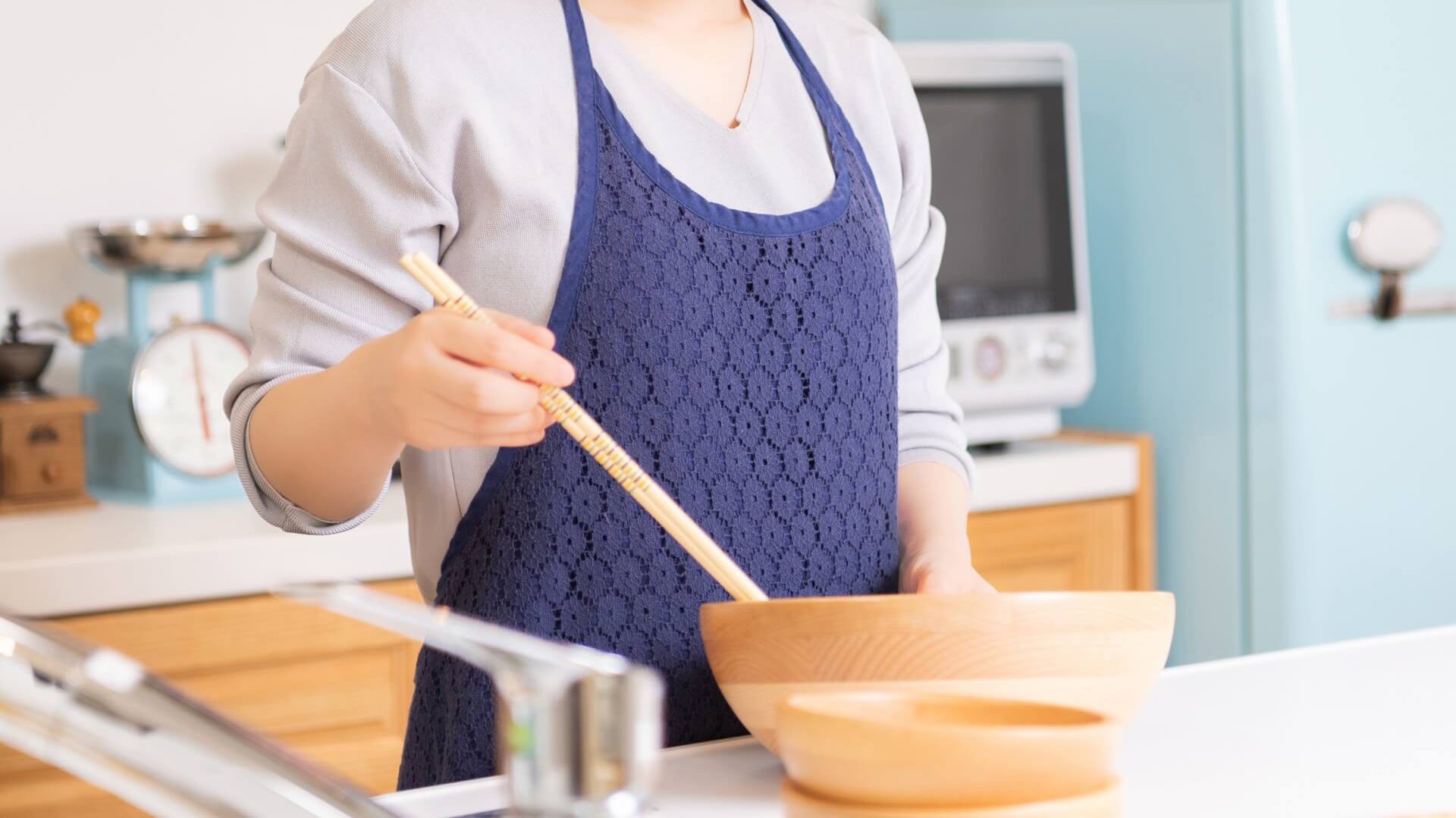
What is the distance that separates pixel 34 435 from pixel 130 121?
45cm

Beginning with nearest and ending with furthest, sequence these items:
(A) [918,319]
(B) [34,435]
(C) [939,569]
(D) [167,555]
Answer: (C) [939,569] → (A) [918,319] → (D) [167,555] → (B) [34,435]

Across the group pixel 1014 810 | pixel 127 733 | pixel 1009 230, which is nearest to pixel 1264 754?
pixel 1014 810

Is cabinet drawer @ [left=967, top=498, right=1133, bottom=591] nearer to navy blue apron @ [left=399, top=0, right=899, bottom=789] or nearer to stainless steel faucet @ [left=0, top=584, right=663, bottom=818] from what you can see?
navy blue apron @ [left=399, top=0, right=899, bottom=789]

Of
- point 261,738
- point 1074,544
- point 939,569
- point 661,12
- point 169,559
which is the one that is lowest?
point 1074,544

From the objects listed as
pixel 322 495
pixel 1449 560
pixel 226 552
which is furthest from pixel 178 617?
pixel 1449 560

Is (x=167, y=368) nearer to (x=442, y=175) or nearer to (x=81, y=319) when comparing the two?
(x=81, y=319)

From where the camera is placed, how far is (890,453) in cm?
93

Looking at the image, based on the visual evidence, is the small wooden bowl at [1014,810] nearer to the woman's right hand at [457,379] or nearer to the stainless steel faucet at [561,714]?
the stainless steel faucet at [561,714]

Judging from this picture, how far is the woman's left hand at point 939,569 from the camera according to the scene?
0.86 metres

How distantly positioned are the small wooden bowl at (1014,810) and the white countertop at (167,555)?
3.24 feet

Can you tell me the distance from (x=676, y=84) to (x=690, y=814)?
458 mm

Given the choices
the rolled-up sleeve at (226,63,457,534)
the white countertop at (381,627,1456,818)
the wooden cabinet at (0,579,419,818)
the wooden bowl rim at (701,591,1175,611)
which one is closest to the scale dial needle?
the wooden cabinet at (0,579,419,818)

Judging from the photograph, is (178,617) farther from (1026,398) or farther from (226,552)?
(1026,398)

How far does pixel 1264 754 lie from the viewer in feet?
2.45
